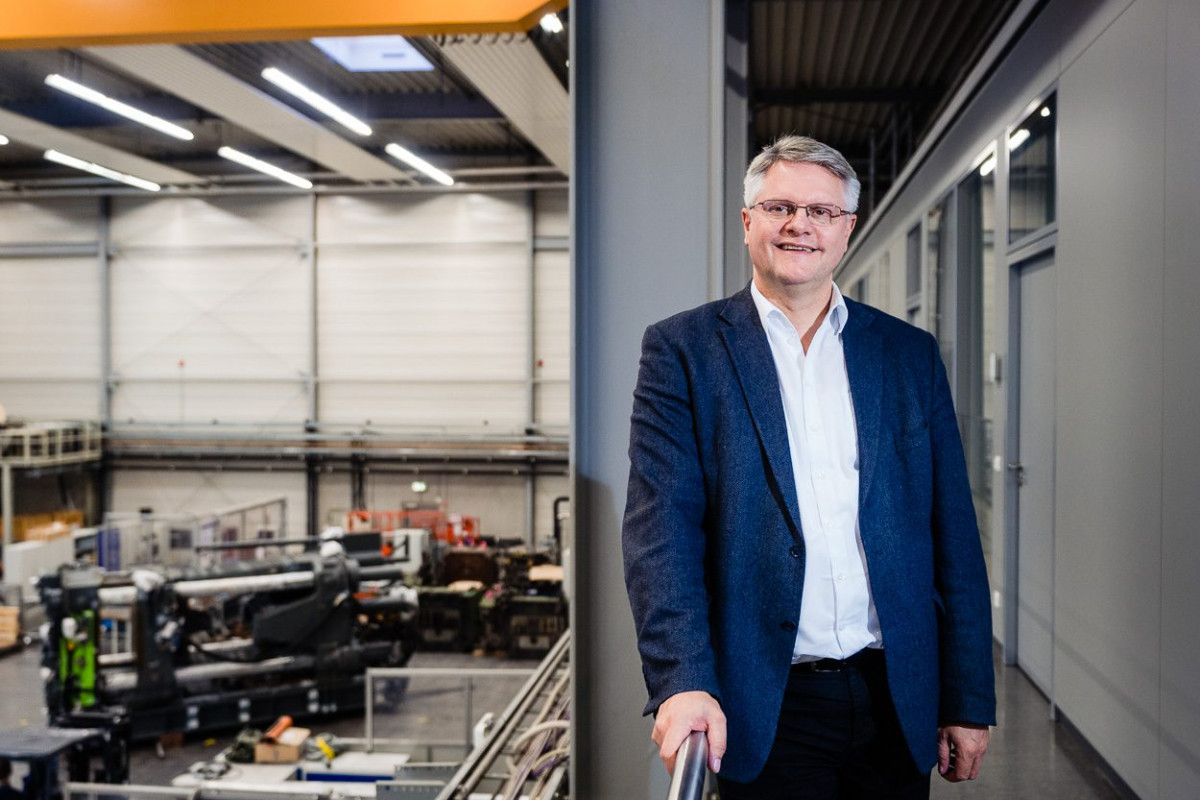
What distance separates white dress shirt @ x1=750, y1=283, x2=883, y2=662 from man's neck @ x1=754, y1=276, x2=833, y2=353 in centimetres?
10

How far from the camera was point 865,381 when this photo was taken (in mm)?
1546

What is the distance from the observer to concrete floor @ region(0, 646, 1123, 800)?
3.21 meters

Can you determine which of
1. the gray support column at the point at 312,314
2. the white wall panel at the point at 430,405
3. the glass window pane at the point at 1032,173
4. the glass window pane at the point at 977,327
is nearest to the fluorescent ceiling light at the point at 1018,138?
the glass window pane at the point at 1032,173

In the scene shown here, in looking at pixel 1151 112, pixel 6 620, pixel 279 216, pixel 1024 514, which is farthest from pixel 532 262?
pixel 1151 112

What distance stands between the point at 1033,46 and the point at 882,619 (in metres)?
3.68

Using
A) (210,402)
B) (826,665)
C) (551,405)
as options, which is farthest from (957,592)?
(210,402)

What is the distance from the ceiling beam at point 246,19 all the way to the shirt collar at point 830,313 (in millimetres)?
2683

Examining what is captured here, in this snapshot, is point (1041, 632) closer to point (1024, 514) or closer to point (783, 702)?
point (1024, 514)

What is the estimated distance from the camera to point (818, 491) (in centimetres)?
150

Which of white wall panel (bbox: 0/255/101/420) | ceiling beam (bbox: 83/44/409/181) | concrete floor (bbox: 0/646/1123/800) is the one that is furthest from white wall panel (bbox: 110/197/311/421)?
concrete floor (bbox: 0/646/1123/800)

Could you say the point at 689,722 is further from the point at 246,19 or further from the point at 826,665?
the point at 246,19

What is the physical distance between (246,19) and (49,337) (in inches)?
661

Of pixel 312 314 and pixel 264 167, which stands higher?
pixel 264 167

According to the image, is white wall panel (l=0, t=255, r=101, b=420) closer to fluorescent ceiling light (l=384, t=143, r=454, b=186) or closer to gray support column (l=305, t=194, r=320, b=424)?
gray support column (l=305, t=194, r=320, b=424)
